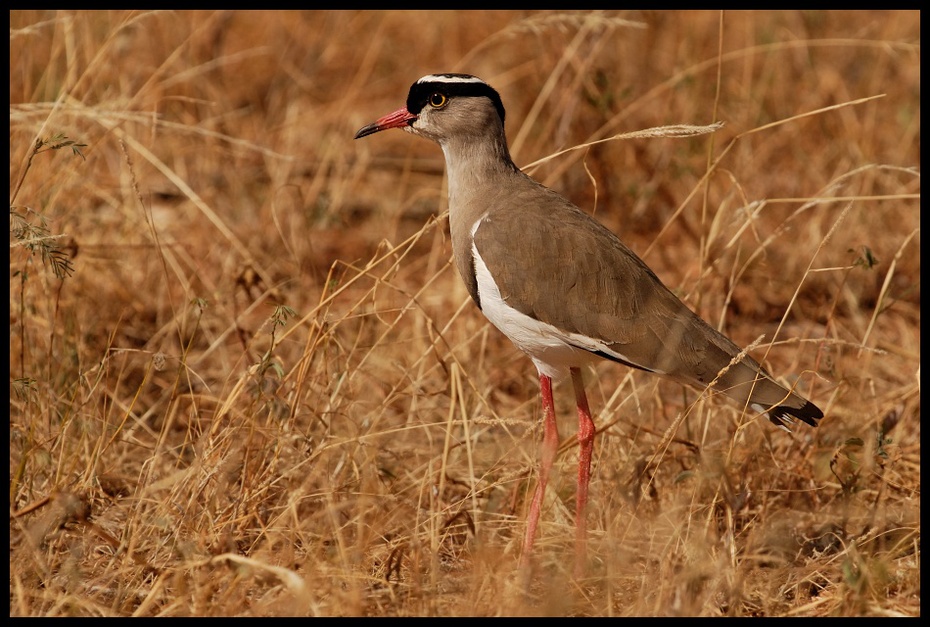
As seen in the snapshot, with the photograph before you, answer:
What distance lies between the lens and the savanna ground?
131 inches

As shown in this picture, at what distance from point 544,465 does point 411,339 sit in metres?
0.72

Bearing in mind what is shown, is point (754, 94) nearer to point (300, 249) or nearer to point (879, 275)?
point (879, 275)

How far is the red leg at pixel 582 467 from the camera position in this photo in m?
3.50

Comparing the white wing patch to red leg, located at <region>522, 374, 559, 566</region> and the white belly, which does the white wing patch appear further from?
red leg, located at <region>522, 374, 559, 566</region>

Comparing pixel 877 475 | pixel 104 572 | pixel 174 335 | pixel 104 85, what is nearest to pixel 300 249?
pixel 174 335

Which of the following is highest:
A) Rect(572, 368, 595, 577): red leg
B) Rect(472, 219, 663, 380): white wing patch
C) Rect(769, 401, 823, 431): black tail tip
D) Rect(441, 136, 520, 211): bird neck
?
Rect(441, 136, 520, 211): bird neck

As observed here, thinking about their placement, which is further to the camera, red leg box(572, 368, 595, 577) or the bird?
the bird

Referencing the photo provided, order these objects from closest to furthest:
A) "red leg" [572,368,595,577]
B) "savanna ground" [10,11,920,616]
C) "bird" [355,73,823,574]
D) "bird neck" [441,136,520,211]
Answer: "savanna ground" [10,11,920,616], "red leg" [572,368,595,577], "bird" [355,73,823,574], "bird neck" [441,136,520,211]

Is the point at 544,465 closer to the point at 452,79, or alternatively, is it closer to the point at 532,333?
the point at 532,333

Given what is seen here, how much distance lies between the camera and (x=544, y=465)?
12.2 ft

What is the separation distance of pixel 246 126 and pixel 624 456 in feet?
12.6

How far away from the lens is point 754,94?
6688 millimetres

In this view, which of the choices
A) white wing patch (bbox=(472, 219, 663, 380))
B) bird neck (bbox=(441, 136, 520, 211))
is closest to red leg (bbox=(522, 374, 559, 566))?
white wing patch (bbox=(472, 219, 663, 380))

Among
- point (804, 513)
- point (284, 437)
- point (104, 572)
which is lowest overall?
point (804, 513)
